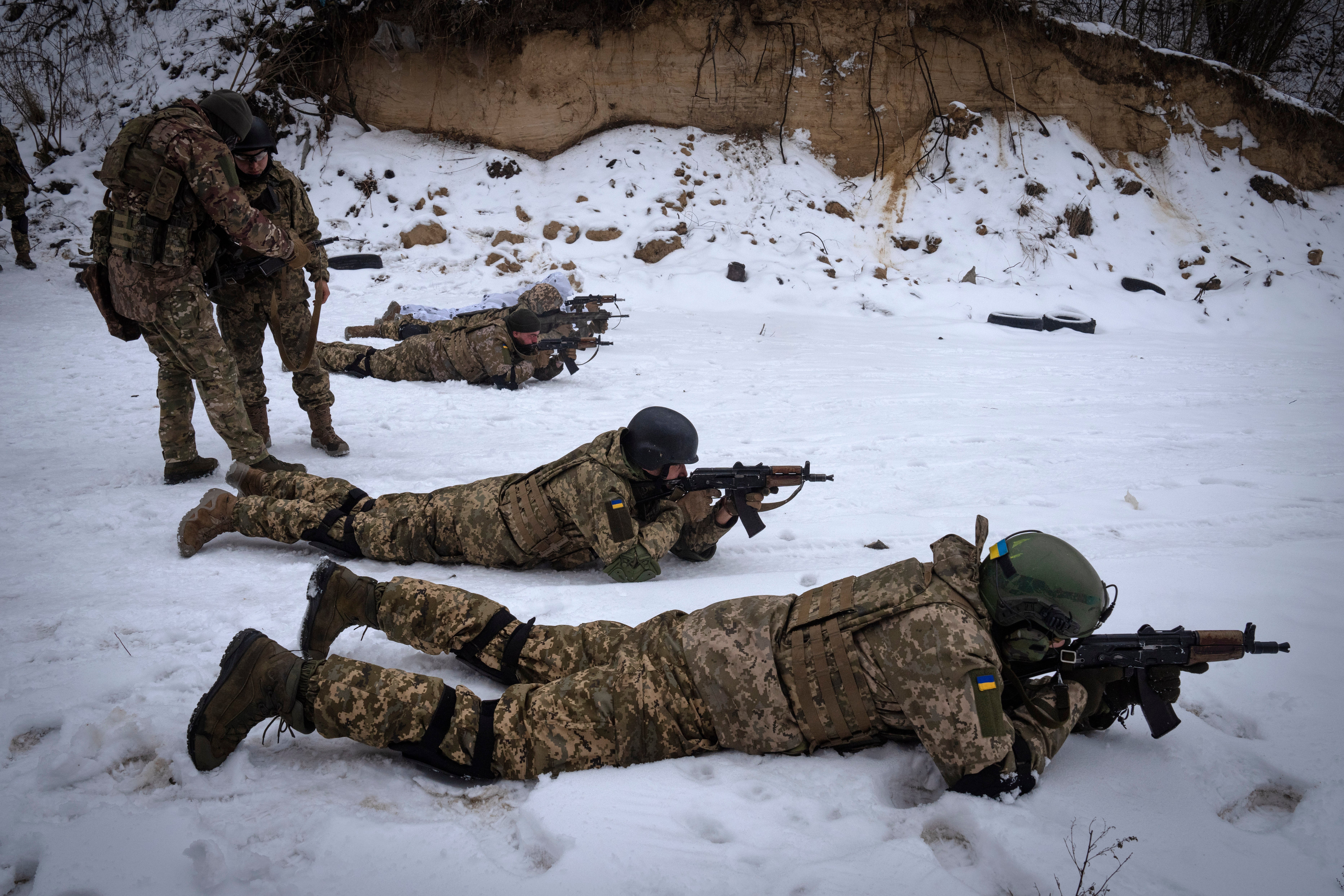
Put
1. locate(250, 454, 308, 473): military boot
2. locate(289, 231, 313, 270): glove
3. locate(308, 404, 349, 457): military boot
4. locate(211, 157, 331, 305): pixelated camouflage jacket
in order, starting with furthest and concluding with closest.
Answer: locate(308, 404, 349, 457): military boot, locate(211, 157, 331, 305): pixelated camouflage jacket, locate(289, 231, 313, 270): glove, locate(250, 454, 308, 473): military boot

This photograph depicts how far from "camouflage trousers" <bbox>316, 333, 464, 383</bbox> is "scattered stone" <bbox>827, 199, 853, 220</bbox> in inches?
307

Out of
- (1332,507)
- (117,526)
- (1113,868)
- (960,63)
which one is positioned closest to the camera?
(1113,868)

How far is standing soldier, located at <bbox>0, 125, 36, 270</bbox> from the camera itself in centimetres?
858

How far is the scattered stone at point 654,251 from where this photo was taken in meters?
11.2

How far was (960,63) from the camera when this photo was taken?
42.7ft

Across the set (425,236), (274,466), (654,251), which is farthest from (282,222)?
(654,251)

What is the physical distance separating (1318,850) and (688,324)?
8.08 metres

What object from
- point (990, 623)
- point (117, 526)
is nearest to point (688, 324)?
point (117, 526)

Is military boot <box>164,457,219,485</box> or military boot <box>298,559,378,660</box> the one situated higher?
military boot <box>298,559,378,660</box>

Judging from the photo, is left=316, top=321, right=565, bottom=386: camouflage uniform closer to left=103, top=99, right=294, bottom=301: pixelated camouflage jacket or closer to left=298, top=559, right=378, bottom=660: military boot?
left=103, top=99, right=294, bottom=301: pixelated camouflage jacket

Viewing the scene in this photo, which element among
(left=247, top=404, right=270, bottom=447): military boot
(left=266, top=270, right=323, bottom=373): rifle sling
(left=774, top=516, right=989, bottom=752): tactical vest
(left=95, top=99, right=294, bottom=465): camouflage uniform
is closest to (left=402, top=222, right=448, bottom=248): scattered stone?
(left=266, top=270, right=323, bottom=373): rifle sling

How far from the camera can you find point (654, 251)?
36.8ft

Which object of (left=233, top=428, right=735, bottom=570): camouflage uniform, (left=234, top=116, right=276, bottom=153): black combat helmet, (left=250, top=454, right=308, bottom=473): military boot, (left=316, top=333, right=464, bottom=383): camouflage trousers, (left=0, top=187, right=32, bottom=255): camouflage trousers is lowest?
(left=0, top=187, right=32, bottom=255): camouflage trousers

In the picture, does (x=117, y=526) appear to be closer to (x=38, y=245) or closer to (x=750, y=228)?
(x=38, y=245)
